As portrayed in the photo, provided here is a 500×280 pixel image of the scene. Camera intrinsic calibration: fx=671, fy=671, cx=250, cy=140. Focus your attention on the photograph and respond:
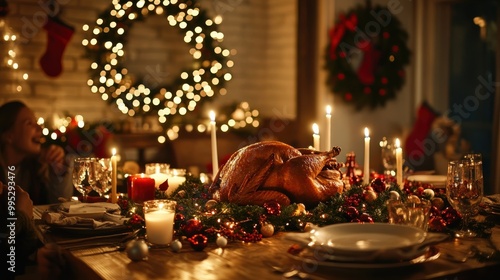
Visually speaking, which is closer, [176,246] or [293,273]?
[293,273]

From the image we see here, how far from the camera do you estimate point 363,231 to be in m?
1.50

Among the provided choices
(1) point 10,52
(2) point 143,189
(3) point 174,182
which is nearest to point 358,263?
(2) point 143,189

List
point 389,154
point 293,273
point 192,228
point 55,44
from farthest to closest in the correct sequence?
point 55,44, point 389,154, point 192,228, point 293,273

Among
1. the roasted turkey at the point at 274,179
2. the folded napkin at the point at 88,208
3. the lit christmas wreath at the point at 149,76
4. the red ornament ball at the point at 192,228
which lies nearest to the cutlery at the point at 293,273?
the red ornament ball at the point at 192,228

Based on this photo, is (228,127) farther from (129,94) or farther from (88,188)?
(88,188)

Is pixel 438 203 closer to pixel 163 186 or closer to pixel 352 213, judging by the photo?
pixel 352 213

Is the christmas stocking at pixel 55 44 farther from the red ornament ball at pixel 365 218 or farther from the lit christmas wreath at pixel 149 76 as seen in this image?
the red ornament ball at pixel 365 218

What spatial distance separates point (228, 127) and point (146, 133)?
695 mm

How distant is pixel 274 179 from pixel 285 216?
17 cm

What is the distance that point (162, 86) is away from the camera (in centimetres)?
502

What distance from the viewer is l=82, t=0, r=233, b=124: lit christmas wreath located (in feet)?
15.2

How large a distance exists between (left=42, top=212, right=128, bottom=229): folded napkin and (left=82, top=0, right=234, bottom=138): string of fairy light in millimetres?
2950

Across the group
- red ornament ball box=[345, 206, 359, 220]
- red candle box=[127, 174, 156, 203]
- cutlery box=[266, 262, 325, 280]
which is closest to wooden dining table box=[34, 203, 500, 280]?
cutlery box=[266, 262, 325, 280]

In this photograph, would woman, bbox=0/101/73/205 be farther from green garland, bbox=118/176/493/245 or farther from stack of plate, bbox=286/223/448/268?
stack of plate, bbox=286/223/448/268
